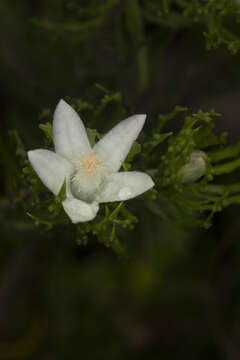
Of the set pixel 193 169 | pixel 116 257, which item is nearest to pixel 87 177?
pixel 193 169

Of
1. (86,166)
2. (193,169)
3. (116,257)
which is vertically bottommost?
(116,257)

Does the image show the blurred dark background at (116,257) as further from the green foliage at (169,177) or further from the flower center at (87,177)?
the flower center at (87,177)

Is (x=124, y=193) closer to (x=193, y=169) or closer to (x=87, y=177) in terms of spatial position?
(x=87, y=177)

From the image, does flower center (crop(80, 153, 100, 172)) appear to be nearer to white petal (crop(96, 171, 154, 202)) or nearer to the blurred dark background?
white petal (crop(96, 171, 154, 202))

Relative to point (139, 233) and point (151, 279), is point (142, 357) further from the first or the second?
point (139, 233)

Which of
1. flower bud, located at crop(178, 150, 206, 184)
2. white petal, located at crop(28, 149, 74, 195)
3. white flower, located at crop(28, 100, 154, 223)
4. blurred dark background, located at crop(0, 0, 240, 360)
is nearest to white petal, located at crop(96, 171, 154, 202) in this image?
white flower, located at crop(28, 100, 154, 223)

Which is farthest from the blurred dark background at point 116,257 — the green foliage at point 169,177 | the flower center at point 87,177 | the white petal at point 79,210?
the white petal at point 79,210

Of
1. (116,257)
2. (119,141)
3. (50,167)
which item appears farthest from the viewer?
(116,257)
